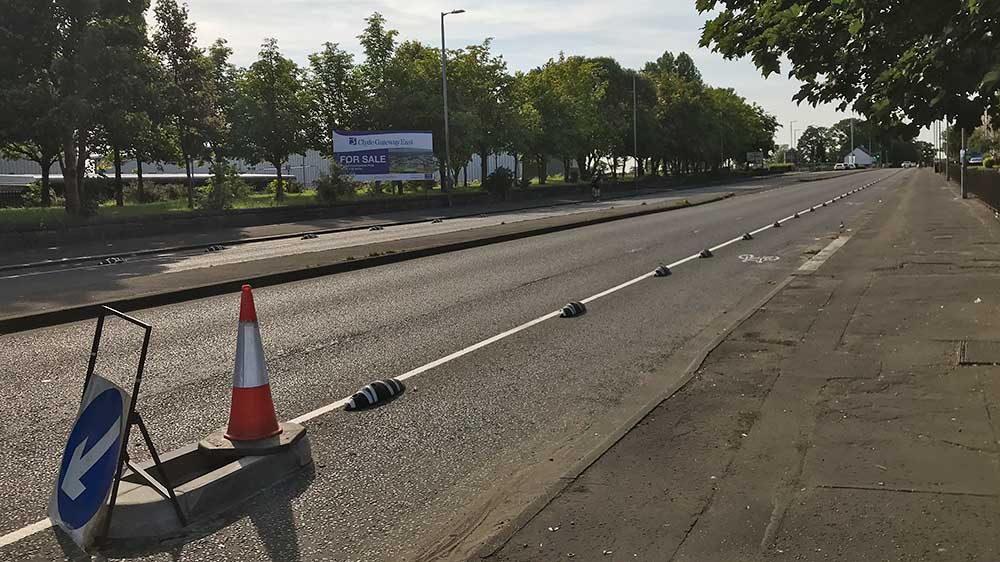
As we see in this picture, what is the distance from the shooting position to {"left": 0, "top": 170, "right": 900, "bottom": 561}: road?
425 centimetres

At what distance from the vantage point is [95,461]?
3906mm

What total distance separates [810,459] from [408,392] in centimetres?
320

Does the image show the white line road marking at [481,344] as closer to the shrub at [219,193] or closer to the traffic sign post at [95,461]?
the traffic sign post at [95,461]

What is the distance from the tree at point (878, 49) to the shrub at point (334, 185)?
31135 mm

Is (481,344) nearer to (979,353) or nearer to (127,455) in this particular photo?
(979,353)

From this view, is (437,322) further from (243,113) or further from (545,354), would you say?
(243,113)

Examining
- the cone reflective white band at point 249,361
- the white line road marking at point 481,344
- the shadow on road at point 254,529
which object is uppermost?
the cone reflective white band at point 249,361

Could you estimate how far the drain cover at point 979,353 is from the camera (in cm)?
685

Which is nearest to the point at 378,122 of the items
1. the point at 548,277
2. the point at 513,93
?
the point at 513,93

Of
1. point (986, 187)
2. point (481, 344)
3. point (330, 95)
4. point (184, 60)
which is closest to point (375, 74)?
point (330, 95)

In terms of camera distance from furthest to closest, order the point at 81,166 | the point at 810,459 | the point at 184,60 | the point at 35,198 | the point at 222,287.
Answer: the point at 35,198, the point at 184,60, the point at 81,166, the point at 222,287, the point at 810,459

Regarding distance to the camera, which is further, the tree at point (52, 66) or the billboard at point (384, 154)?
the billboard at point (384, 154)

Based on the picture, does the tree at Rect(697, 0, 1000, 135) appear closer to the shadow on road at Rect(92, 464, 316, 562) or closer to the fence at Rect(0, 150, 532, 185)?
the shadow on road at Rect(92, 464, 316, 562)

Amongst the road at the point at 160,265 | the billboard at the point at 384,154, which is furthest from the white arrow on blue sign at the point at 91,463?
the billboard at the point at 384,154
